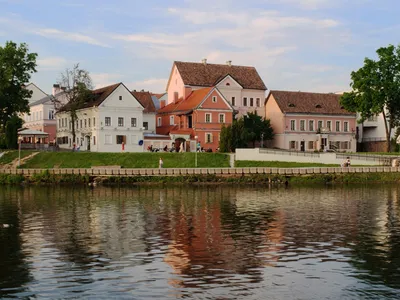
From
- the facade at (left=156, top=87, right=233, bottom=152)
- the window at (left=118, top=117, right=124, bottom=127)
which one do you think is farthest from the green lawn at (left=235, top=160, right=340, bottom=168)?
the window at (left=118, top=117, right=124, bottom=127)

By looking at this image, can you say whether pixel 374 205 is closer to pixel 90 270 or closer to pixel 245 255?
pixel 245 255

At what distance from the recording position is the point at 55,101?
101 m

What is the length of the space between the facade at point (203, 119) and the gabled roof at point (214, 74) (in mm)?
5687

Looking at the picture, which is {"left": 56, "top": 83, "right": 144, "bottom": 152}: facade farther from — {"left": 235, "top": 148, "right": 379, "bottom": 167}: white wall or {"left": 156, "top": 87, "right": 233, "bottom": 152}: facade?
{"left": 235, "top": 148, "right": 379, "bottom": 167}: white wall

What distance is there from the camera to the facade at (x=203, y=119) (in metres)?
92.5

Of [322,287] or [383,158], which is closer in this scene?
[322,287]

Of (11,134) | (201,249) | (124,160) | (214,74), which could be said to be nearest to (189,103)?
(214,74)

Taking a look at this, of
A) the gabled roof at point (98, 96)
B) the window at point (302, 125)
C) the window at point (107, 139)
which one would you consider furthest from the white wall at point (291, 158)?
the window at point (302, 125)

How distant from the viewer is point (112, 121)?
292ft

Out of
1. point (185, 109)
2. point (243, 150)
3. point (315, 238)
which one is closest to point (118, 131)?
point (185, 109)

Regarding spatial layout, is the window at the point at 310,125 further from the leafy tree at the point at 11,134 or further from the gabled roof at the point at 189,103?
the leafy tree at the point at 11,134

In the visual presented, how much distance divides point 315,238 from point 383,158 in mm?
46425

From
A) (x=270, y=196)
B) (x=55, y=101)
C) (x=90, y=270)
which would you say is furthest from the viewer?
(x=55, y=101)

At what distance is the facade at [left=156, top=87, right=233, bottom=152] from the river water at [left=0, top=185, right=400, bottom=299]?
4585 cm
